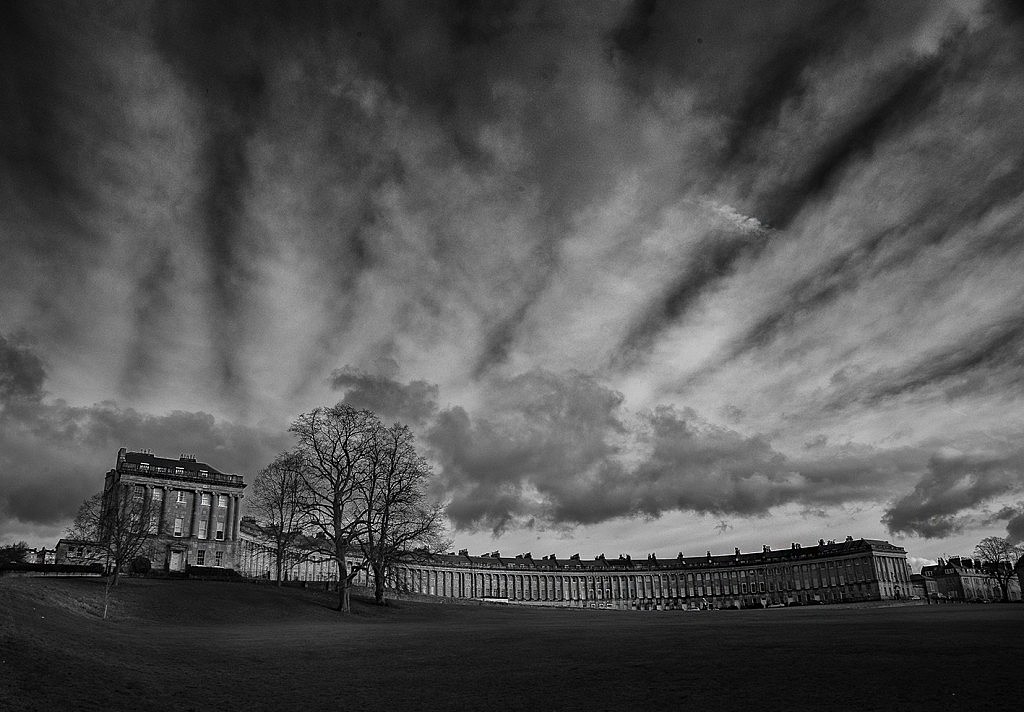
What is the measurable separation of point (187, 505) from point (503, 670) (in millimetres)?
97397

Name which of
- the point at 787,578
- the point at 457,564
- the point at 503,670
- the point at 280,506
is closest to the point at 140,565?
the point at 280,506

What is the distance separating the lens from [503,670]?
2252 centimetres

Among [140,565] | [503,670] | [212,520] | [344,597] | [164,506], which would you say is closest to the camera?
[503,670]

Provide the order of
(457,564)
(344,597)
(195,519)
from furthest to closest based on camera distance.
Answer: (457,564)
(195,519)
(344,597)

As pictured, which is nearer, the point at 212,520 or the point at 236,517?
the point at 212,520

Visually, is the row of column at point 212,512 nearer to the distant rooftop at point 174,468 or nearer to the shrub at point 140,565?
the distant rooftop at point 174,468

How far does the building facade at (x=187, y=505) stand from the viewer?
328 ft

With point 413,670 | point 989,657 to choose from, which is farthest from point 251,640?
point 989,657

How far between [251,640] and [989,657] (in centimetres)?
2919

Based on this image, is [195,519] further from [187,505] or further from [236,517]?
[236,517]

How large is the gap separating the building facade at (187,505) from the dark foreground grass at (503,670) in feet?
235

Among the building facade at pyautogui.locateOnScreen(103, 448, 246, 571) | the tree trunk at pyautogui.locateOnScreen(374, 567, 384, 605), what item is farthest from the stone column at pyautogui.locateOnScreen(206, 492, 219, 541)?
the tree trunk at pyautogui.locateOnScreen(374, 567, 384, 605)

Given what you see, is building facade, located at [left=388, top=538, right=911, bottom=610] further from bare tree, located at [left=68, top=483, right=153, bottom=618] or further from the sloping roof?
bare tree, located at [left=68, top=483, right=153, bottom=618]

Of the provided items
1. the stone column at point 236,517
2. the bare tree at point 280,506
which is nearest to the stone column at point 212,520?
the stone column at point 236,517
